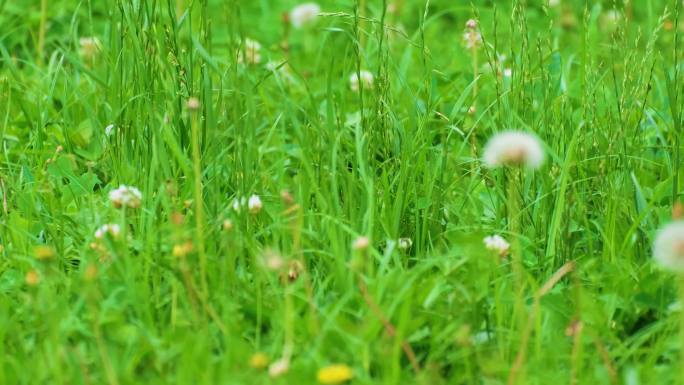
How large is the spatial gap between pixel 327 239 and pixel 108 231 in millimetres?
427

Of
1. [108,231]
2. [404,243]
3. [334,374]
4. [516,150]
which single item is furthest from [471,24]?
[334,374]

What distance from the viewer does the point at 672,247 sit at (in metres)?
1.76

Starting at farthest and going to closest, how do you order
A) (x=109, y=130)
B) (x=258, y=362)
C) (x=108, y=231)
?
(x=109, y=130)
(x=108, y=231)
(x=258, y=362)

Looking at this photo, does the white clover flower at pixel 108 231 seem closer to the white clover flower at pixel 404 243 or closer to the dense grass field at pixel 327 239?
the dense grass field at pixel 327 239

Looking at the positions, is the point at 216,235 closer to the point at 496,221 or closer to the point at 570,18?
the point at 496,221

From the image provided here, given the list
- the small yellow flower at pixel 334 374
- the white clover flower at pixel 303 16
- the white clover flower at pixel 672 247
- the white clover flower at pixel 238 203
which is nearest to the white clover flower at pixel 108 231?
the white clover flower at pixel 238 203

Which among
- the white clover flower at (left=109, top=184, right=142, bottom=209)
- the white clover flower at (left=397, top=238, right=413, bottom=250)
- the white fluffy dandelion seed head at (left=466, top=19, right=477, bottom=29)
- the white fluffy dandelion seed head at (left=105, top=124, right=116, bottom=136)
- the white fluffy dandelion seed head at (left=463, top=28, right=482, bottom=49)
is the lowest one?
the white clover flower at (left=397, top=238, right=413, bottom=250)

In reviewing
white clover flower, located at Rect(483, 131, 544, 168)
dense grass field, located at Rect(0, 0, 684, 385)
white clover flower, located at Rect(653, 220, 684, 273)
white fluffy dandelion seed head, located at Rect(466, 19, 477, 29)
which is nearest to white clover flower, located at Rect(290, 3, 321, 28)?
dense grass field, located at Rect(0, 0, 684, 385)

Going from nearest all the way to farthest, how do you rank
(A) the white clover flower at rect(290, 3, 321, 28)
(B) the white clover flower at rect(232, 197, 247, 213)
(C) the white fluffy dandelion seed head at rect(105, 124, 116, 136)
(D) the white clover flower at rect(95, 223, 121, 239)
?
1. (D) the white clover flower at rect(95, 223, 121, 239)
2. (B) the white clover flower at rect(232, 197, 247, 213)
3. (C) the white fluffy dandelion seed head at rect(105, 124, 116, 136)
4. (A) the white clover flower at rect(290, 3, 321, 28)

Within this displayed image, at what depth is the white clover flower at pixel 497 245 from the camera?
2.16 metres

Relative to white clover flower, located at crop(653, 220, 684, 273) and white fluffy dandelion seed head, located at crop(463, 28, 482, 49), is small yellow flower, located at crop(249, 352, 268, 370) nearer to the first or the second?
white clover flower, located at crop(653, 220, 684, 273)

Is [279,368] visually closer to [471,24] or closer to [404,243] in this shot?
[404,243]

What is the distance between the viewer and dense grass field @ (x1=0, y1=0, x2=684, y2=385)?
74.6 inches

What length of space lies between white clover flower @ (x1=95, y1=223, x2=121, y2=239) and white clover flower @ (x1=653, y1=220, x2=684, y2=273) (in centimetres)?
95
